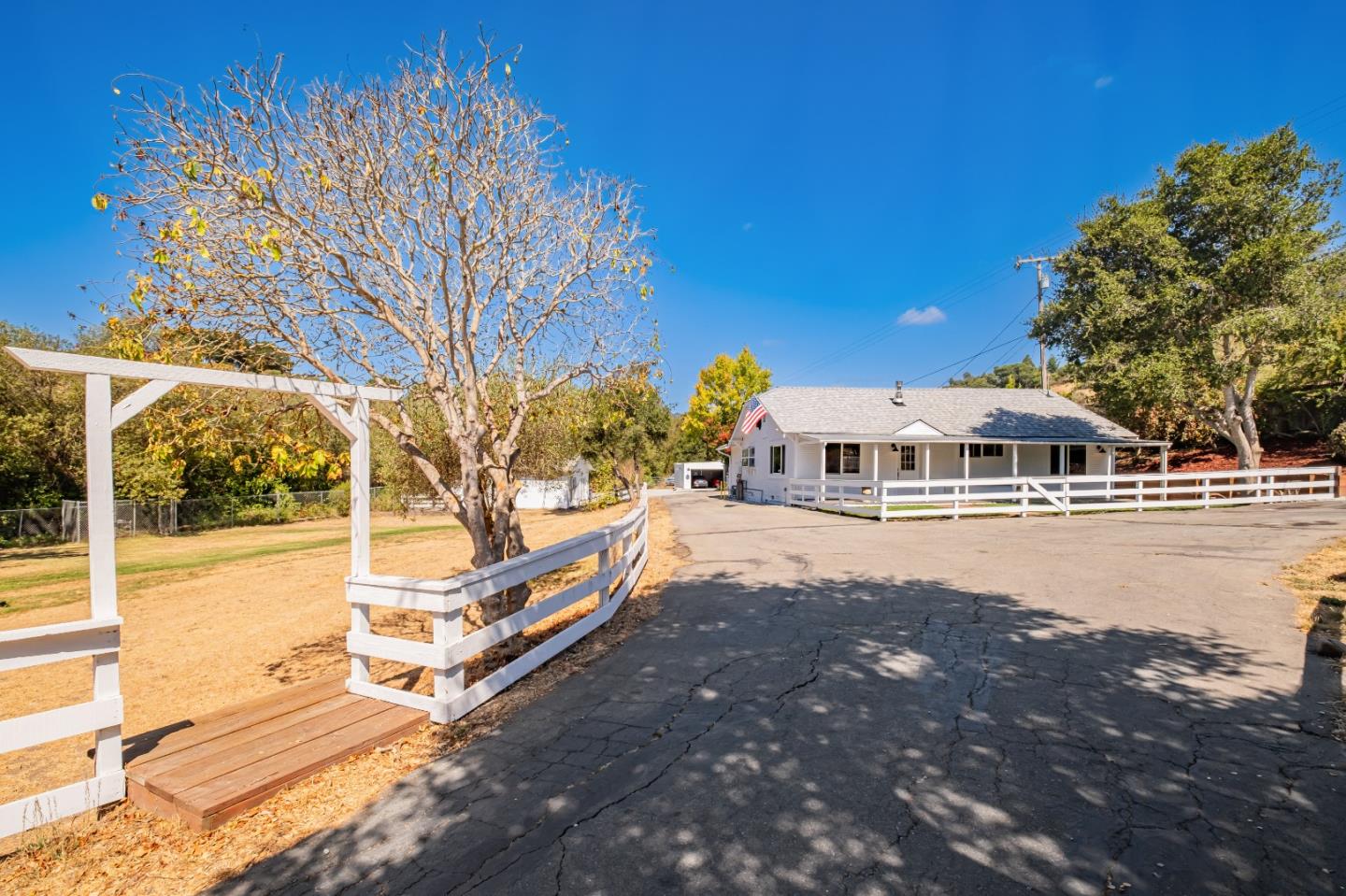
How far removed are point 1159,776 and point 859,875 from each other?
6.36 feet

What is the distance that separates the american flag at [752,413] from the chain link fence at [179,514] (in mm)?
16099

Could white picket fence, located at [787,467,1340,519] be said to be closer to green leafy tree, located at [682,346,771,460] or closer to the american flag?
the american flag

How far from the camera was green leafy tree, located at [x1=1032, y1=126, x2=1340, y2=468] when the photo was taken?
66.5 ft

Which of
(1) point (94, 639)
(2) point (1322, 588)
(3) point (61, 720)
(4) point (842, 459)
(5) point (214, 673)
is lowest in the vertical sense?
(5) point (214, 673)

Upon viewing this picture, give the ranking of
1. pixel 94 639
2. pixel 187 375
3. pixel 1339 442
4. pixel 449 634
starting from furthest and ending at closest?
pixel 1339 442 < pixel 449 634 < pixel 187 375 < pixel 94 639

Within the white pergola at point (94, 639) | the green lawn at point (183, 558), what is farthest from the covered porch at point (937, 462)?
the white pergola at point (94, 639)

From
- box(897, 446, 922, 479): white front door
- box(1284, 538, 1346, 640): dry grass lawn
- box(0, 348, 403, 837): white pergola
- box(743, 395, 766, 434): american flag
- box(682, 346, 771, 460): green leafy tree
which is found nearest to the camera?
box(0, 348, 403, 837): white pergola

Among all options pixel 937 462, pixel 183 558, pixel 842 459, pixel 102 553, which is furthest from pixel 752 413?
pixel 102 553

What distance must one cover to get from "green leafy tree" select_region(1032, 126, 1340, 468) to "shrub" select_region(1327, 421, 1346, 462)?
2532mm

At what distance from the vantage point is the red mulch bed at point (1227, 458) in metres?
24.9

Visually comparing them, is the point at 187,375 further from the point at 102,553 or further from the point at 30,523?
the point at 30,523

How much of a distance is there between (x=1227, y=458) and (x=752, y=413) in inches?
792

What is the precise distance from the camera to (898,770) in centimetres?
355

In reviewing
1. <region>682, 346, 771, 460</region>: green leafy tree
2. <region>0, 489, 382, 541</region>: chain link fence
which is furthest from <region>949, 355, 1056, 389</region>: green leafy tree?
<region>0, 489, 382, 541</region>: chain link fence
